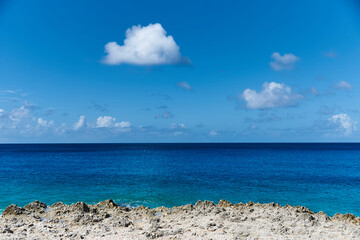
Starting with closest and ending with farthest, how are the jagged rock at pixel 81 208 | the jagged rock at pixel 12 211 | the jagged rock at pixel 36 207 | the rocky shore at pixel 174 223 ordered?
1. the rocky shore at pixel 174 223
2. the jagged rock at pixel 12 211
3. the jagged rock at pixel 81 208
4. the jagged rock at pixel 36 207

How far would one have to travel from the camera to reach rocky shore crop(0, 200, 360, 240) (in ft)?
44.5

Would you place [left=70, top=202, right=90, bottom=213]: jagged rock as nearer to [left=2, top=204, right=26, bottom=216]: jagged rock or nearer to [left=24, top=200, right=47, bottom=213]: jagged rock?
[left=24, top=200, right=47, bottom=213]: jagged rock

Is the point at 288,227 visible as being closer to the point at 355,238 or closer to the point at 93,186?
the point at 355,238

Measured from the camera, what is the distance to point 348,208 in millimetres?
23406

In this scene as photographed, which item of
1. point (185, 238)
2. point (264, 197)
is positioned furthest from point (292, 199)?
point (185, 238)

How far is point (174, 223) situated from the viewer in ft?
52.4

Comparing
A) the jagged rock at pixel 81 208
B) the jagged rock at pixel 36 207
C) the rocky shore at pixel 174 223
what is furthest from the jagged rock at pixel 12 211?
the jagged rock at pixel 81 208

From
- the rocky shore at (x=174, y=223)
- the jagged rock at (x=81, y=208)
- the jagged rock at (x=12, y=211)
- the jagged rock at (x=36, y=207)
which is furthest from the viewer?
the jagged rock at (x=36, y=207)

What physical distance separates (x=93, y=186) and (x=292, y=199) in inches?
947

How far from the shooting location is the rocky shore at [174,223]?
44.5ft

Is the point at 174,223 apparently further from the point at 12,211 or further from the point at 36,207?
the point at 12,211

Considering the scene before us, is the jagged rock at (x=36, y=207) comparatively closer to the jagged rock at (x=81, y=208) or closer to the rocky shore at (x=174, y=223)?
the rocky shore at (x=174, y=223)

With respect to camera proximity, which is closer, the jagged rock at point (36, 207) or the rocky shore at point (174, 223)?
the rocky shore at point (174, 223)

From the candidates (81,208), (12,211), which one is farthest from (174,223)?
(12,211)
